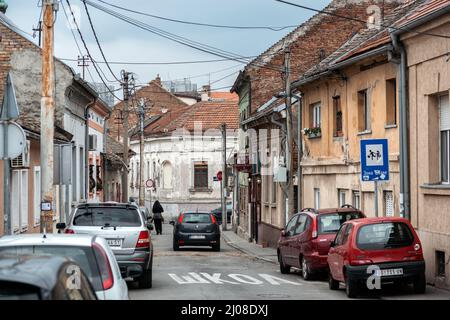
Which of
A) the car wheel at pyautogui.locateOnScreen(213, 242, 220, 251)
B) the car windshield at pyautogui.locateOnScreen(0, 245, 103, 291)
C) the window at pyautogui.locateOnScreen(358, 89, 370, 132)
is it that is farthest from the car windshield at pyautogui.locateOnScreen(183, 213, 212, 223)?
the car windshield at pyautogui.locateOnScreen(0, 245, 103, 291)

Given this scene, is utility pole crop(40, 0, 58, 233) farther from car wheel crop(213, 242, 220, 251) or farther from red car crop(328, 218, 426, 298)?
car wheel crop(213, 242, 220, 251)

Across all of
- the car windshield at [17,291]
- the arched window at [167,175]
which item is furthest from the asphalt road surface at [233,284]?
the arched window at [167,175]

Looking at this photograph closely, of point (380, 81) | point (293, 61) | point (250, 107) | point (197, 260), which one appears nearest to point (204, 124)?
point (250, 107)

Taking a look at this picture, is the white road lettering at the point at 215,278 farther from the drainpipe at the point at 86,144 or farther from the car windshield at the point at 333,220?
the drainpipe at the point at 86,144

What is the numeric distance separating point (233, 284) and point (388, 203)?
212 inches

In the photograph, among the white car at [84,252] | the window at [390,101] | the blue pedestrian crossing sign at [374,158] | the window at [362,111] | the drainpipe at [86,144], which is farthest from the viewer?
the drainpipe at [86,144]

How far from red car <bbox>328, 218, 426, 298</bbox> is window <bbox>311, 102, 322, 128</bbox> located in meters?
13.2

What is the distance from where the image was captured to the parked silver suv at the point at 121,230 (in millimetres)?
16734

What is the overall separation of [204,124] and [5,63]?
39.4m

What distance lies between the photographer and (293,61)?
42.6m

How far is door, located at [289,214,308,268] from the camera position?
20.2m

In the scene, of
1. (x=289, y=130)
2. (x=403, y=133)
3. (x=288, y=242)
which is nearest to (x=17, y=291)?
(x=403, y=133)

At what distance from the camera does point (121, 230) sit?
55.2 feet

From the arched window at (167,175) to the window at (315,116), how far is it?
41.9m
